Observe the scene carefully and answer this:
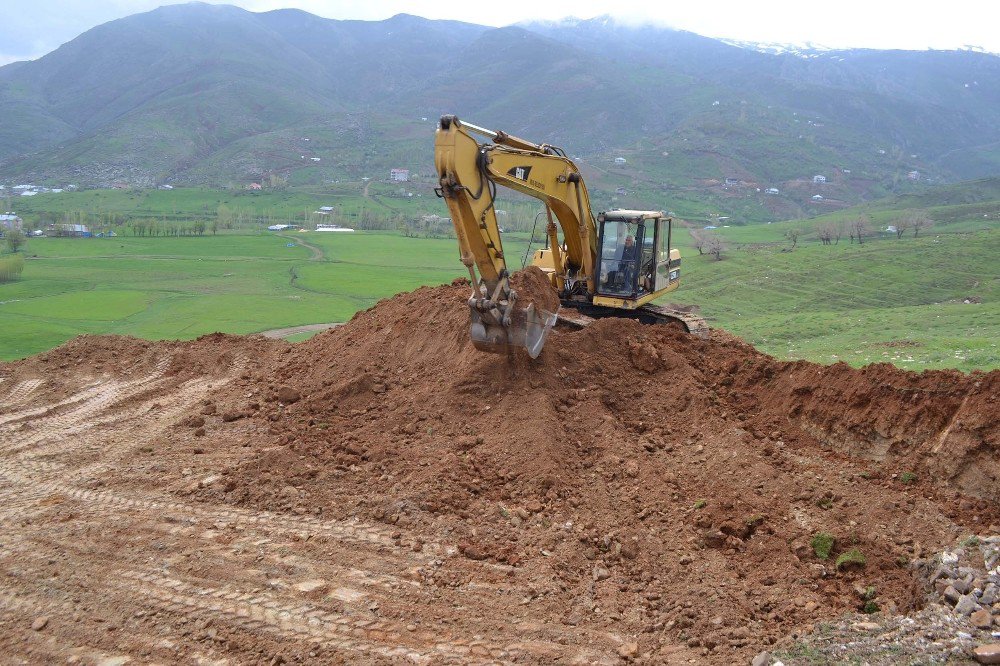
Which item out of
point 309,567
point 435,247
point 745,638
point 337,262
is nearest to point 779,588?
point 745,638

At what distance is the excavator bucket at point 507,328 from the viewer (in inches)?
415

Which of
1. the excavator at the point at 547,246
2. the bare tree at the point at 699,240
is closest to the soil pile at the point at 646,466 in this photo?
the excavator at the point at 547,246

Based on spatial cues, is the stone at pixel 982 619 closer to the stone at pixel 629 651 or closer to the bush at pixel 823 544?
the bush at pixel 823 544

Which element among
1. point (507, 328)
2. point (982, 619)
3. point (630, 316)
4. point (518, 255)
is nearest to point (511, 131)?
point (518, 255)

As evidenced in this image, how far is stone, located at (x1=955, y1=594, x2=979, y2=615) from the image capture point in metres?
6.20

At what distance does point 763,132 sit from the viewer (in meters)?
151

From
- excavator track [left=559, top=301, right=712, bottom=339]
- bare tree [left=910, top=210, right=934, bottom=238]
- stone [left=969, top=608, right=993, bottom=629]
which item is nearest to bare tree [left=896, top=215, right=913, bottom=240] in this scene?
bare tree [left=910, top=210, right=934, bottom=238]

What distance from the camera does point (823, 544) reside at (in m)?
7.63

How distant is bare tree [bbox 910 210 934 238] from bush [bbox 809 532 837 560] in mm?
62730

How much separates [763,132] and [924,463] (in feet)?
511

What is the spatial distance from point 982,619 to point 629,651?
2796 millimetres

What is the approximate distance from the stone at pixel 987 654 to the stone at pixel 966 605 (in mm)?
603

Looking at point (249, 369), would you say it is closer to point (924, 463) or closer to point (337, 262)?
point (924, 463)

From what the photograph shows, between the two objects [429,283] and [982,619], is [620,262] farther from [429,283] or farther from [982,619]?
[429,283]
